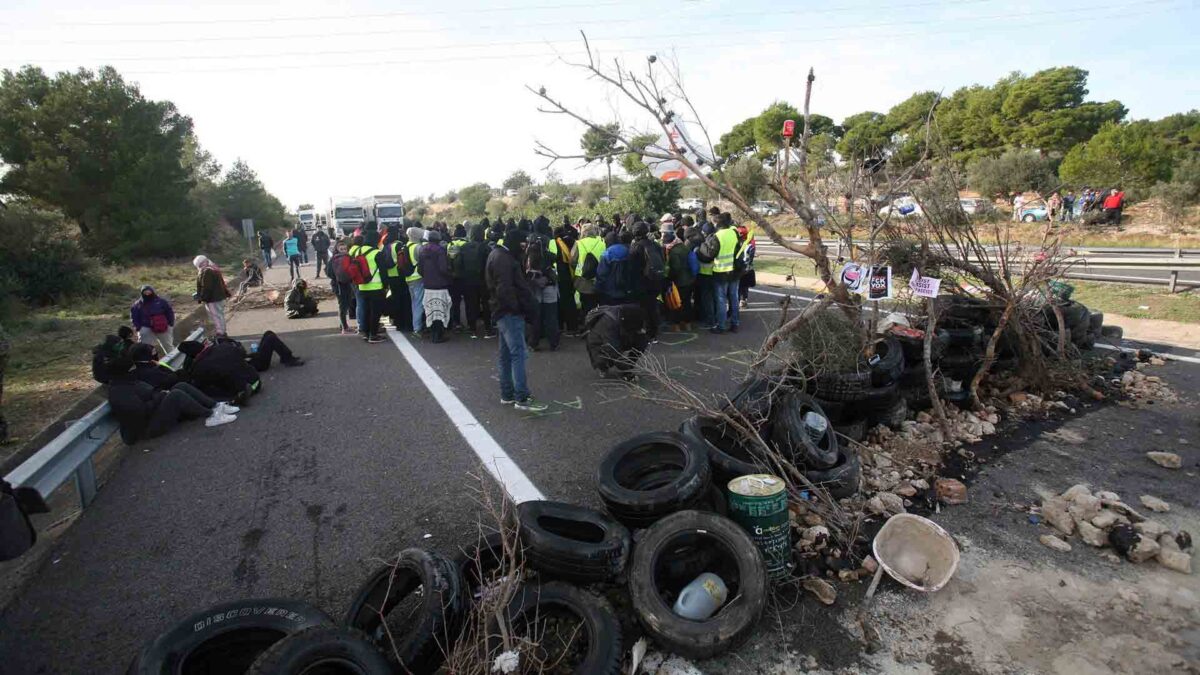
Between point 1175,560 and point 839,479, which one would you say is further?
point 839,479

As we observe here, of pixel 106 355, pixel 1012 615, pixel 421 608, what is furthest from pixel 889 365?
pixel 106 355

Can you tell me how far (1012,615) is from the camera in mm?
3146

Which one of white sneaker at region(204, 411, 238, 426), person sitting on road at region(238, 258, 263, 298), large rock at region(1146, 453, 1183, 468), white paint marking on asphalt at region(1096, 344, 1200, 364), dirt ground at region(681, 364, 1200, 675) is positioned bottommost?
dirt ground at region(681, 364, 1200, 675)

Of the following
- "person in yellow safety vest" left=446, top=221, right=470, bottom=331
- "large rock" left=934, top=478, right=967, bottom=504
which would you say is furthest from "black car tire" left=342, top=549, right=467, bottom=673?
"person in yellow safety vest" left=446, top=221, right=470, bottom=331

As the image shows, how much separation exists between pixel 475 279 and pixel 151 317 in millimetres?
4694

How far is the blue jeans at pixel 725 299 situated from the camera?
32.1 ft

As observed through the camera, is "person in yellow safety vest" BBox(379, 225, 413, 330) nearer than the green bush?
Yes

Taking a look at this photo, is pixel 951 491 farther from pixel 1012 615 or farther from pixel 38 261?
pixel 38 261

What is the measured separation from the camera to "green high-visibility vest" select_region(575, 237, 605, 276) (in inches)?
370

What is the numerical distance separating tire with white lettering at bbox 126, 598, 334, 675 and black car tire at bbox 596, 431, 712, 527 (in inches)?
67.1

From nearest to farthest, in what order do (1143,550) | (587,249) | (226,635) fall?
(226,635), (1143,550), (587,249)

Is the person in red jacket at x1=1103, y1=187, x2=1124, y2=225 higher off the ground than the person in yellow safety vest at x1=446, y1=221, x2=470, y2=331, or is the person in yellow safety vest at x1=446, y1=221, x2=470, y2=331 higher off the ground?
the person in red jacket at x1=1103, y1=187, x2=1124, y2=225

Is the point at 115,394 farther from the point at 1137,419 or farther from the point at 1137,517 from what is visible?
the point at 1137,419

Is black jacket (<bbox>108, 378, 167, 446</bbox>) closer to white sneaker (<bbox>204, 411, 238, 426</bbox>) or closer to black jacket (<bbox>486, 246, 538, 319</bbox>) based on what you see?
white sneaker (<bbox>204, 411, 238, 426</bbox>)
